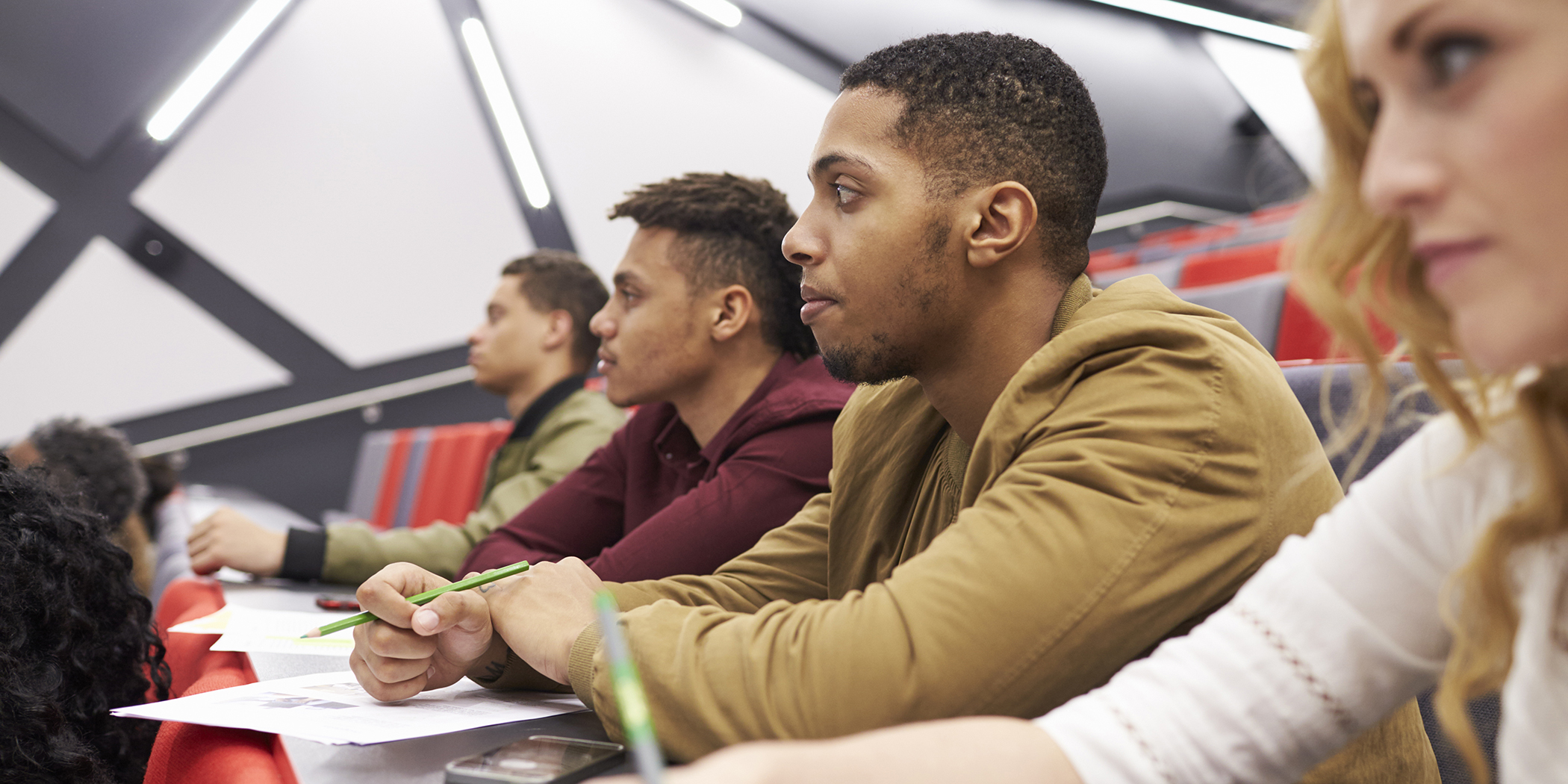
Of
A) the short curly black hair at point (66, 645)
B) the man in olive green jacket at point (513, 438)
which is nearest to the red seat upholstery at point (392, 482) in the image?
the man in olive green jacket at point (513, 438)

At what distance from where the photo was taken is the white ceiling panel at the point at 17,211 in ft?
15.9

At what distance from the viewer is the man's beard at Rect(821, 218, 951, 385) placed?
3.00 ft

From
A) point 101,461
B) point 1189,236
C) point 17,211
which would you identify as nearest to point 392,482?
point 101,461

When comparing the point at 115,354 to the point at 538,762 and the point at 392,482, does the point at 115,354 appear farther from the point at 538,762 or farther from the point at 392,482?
the point at 538,762

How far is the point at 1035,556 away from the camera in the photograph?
624mm

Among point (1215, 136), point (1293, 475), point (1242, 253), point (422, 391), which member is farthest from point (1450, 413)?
point (1215, 136)

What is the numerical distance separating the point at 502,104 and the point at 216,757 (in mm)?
5246

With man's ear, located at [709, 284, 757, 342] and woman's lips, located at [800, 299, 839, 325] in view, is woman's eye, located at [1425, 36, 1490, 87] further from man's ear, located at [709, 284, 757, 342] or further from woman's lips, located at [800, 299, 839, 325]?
man's ear, located at [709, 284, 757, 342]

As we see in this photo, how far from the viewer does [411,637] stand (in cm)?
82

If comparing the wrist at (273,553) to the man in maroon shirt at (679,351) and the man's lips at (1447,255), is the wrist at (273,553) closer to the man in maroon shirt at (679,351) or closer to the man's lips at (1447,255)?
the man in maroon shirt at (679,351)

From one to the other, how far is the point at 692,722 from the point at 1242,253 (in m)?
2.14

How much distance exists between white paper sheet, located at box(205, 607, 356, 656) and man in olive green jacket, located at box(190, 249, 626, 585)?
28cm

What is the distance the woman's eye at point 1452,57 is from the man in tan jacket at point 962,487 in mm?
281

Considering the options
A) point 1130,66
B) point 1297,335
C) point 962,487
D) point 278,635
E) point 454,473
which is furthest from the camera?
point 1130,66
